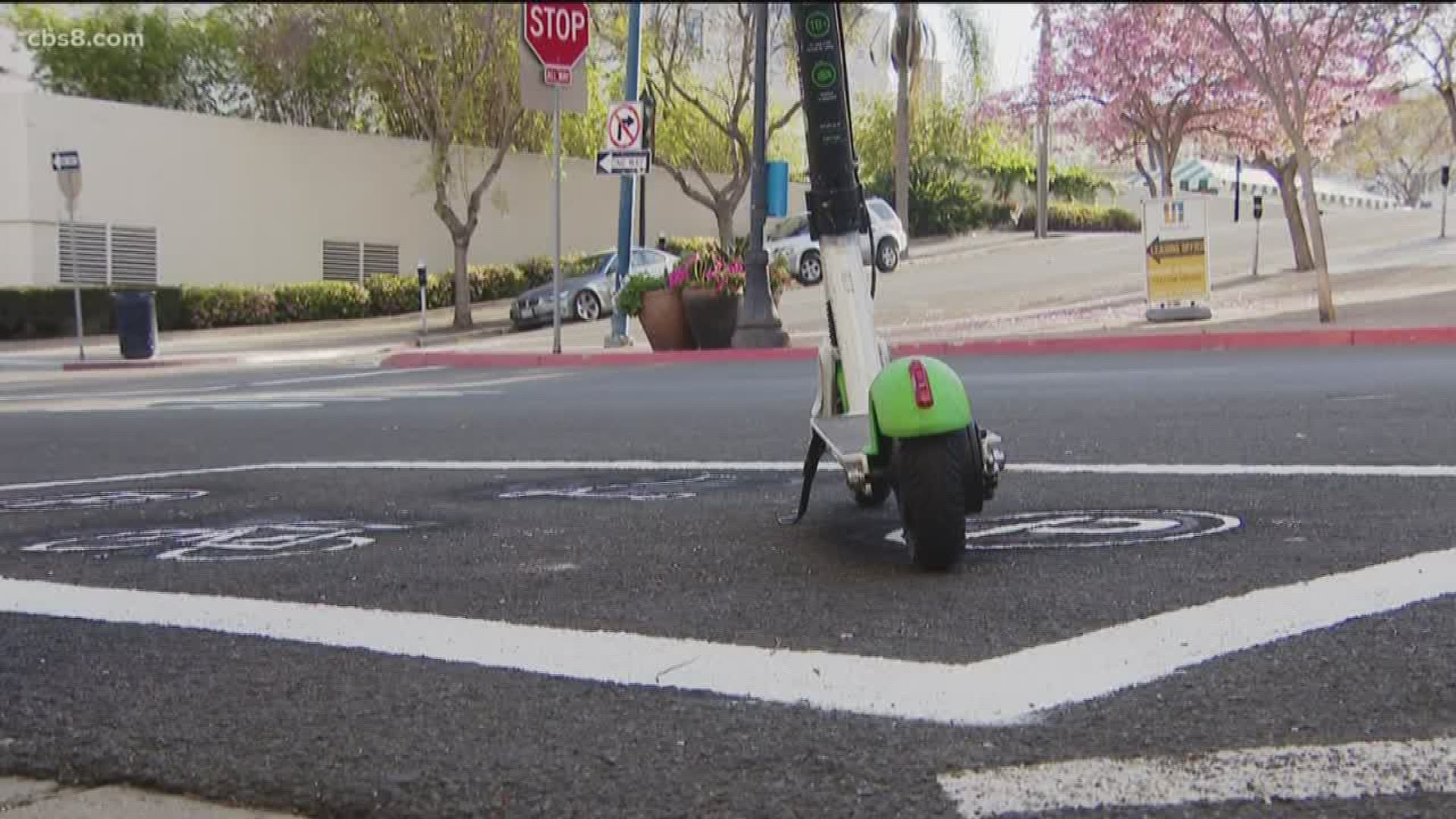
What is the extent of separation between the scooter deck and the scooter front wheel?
1.25 feet

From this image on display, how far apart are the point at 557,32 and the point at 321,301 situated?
14.9 m

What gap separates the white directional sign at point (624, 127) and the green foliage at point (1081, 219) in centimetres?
3410

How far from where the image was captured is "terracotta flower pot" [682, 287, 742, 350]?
21344mm

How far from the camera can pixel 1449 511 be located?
570cm

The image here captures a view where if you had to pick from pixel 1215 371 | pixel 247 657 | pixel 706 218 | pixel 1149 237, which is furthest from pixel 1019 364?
pixel 706 218

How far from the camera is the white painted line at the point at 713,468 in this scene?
693 cm

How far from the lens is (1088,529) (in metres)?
5.68

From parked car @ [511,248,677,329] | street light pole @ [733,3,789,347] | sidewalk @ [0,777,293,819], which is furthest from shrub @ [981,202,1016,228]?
sidewalk @ [0,777,293,819]

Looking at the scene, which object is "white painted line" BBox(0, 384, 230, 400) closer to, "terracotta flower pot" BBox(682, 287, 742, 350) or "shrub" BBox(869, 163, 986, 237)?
"terracotta flower pot" BBox(682, 287, 742, 350)

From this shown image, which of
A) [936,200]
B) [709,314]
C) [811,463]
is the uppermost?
[936,200]

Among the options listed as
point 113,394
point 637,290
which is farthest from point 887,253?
point 113,394

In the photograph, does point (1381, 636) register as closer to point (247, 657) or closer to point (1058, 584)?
point (1058, 584)

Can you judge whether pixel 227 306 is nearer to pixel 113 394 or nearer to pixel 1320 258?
pixel 113 394

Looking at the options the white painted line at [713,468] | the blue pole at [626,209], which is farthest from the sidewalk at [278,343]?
the white painted line at [713,468]
